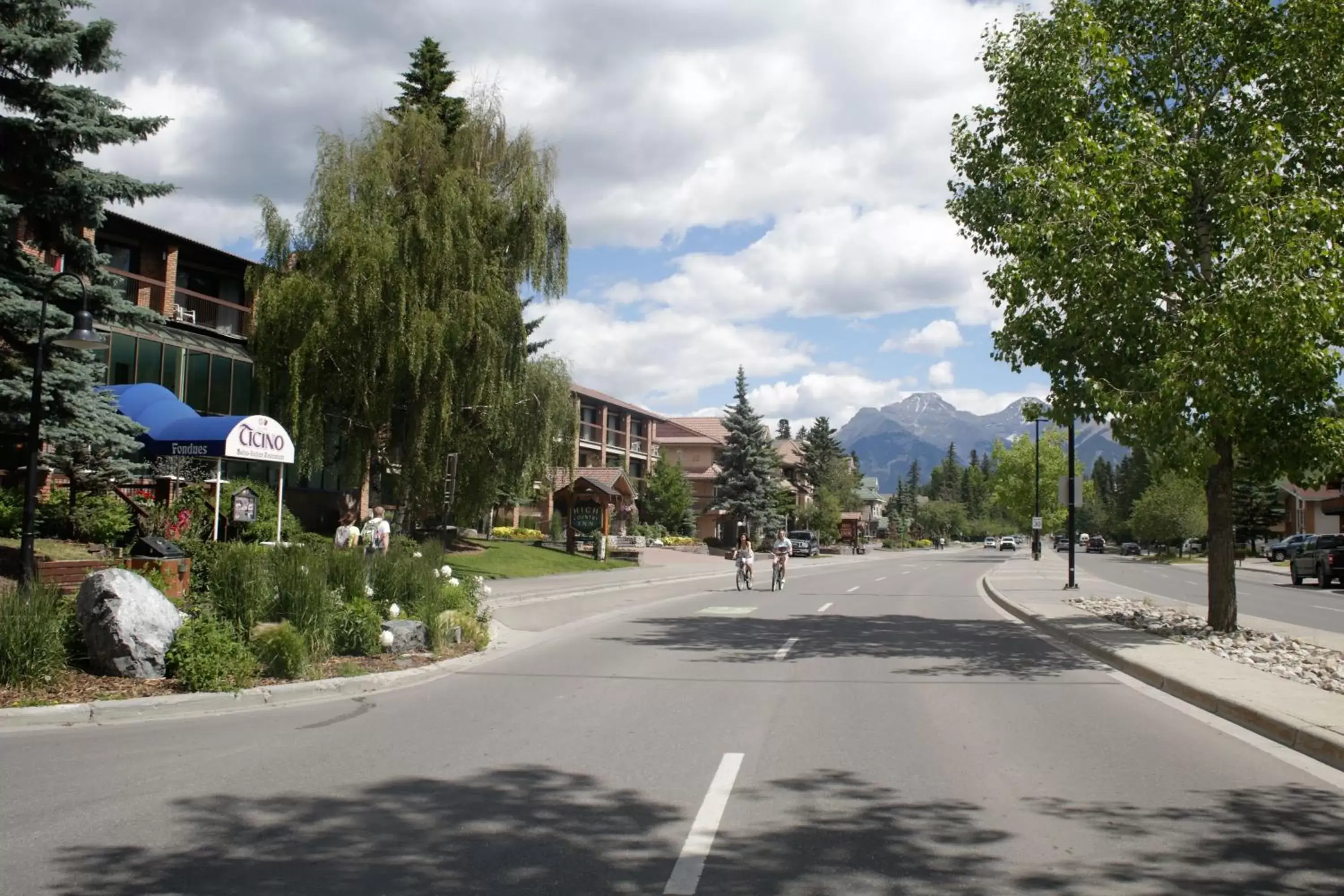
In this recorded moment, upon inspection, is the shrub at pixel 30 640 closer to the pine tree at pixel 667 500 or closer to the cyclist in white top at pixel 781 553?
the cyclist in white top at pixel 781 553

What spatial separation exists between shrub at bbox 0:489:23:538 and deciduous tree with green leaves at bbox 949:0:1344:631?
16237 millimetres

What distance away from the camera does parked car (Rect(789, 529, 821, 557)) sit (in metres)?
67.4

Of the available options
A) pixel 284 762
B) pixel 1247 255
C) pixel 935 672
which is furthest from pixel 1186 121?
pixel 284 762

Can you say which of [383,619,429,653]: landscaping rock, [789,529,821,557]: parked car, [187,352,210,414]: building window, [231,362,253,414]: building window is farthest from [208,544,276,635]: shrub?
[789,529,821,557]: parked car

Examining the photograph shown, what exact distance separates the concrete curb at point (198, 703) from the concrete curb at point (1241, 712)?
780 centimetres

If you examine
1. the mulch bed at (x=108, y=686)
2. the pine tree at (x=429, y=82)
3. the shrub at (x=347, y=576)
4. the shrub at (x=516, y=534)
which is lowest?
the mulch bed at (x=108, y=686)

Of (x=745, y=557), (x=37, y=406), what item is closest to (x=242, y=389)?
(x=745, y=557)

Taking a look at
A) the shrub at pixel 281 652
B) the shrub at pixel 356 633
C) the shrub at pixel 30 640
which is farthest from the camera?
the shrub at pixel 356 633

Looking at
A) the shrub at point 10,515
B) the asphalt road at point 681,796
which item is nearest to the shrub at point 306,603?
the asphalt road at point 681,796

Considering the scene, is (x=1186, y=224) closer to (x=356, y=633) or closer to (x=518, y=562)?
(x=356, y=633)

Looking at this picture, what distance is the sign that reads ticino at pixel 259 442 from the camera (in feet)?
73.0

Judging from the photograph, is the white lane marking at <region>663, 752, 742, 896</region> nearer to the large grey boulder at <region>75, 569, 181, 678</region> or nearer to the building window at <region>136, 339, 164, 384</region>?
the large grey boulder at <region>75, 569, 181, 678</region>

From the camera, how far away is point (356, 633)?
11945 millimetres

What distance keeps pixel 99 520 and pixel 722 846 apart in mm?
17021
